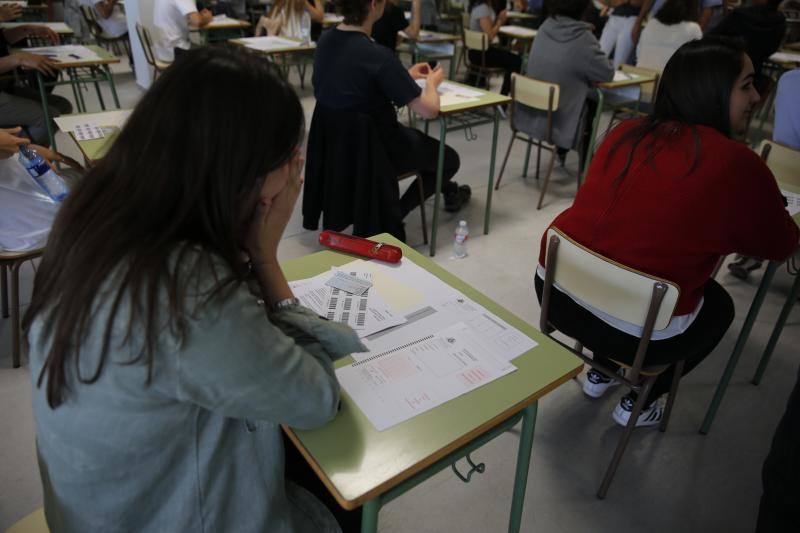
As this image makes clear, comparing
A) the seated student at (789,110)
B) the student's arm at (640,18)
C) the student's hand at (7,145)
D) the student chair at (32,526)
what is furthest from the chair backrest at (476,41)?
the student chair at (32,526)

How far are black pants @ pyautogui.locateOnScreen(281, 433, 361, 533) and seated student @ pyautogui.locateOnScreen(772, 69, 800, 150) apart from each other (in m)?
2.15

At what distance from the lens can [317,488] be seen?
1.05 m

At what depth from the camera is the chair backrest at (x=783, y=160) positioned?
1.86 m

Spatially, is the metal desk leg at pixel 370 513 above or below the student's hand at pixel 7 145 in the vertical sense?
below

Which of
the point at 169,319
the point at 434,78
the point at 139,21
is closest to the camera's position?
the point at 169,319

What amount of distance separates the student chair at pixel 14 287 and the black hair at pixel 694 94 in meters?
1.86

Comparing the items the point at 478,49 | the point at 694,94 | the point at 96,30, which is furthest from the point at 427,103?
the point at 96,30

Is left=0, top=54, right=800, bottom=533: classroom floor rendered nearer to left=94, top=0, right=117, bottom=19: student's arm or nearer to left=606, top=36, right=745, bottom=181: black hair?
left=606, top=36, right=745, bottom=181: black hair

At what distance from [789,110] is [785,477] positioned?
1.75 metres

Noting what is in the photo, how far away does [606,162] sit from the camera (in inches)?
56.4

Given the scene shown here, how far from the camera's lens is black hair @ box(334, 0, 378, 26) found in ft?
7.15

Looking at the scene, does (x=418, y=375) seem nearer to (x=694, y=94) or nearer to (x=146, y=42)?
(x=694, y=94)

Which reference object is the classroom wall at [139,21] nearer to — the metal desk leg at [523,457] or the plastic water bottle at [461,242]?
the plastic water bottle at [461,242]

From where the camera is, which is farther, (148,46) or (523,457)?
(148,46)
